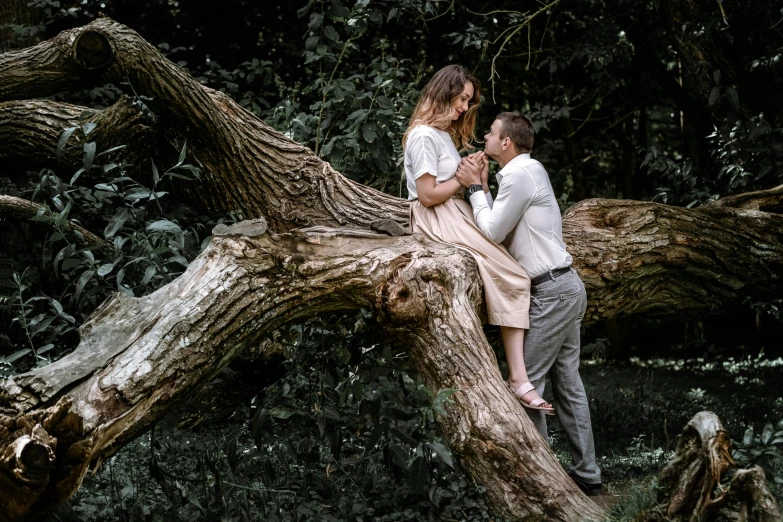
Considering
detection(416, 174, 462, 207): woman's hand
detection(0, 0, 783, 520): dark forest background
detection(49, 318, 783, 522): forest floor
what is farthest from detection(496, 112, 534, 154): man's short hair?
detection(49, 318, 783, 522): forest floor

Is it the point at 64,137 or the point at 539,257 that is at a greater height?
the point at 64,137

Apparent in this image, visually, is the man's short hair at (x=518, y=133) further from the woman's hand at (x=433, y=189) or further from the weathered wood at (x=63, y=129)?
the weathered wood at (x=63, y=129)

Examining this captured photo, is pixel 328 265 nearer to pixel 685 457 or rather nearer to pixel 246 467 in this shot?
pixel 246 467

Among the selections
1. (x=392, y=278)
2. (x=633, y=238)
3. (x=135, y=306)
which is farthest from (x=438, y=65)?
(x=135, y=306)

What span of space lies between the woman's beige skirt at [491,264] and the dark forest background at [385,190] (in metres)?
0.53

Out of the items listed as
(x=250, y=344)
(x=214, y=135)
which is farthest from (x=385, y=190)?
(x=250, y=344)

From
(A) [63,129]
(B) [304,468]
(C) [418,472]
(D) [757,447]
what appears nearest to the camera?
(D) [757,447]

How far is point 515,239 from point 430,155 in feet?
2.05

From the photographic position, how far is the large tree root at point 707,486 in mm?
2674

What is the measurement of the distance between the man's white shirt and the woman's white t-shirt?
0.22m

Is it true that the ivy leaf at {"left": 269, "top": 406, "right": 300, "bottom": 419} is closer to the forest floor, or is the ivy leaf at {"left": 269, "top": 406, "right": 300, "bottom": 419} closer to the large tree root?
the forest floor

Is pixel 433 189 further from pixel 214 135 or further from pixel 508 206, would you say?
pixel 214 135

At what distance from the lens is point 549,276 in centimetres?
404

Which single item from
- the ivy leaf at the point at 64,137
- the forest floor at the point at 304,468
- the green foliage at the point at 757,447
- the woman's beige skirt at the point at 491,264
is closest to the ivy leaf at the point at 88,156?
the ivy leaf at the point at 64,137
